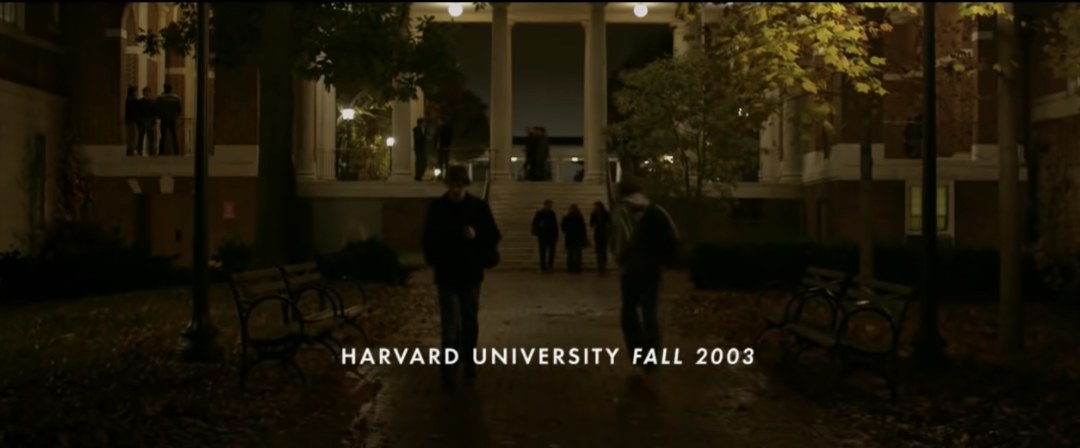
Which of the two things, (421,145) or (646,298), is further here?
(421,145)

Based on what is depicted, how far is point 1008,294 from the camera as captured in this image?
1232cm

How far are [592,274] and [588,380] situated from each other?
14.3m

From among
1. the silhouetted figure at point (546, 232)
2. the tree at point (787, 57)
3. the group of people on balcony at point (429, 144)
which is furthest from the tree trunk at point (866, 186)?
the group of people on balcony at point (429, 144)

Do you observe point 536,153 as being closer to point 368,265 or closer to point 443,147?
point 443,147

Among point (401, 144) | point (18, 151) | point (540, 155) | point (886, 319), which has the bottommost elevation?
point (886, 319)

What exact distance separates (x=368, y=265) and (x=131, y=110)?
12085 millimetres

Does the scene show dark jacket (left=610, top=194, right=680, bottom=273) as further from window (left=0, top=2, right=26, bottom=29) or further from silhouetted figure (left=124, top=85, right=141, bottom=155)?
silhouetted figure (left=124, top=85, right=141, bottom=155)

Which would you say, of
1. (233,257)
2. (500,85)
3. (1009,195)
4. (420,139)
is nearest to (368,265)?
(233,257)

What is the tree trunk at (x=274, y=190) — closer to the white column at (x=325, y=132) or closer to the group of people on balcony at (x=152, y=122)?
the group of people on balcony at (x=152, y=122)

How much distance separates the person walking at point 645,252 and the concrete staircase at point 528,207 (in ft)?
55.2

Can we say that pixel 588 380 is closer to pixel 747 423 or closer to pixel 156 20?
pixel 747 423

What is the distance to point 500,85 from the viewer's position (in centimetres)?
3588

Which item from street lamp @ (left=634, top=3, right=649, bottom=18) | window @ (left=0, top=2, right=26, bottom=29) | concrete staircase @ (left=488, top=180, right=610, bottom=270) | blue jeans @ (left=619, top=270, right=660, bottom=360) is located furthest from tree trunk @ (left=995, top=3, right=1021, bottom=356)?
street lamp @ (left=634, top=3, right=649, bottom=18)

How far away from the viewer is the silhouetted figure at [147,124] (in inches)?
1165
